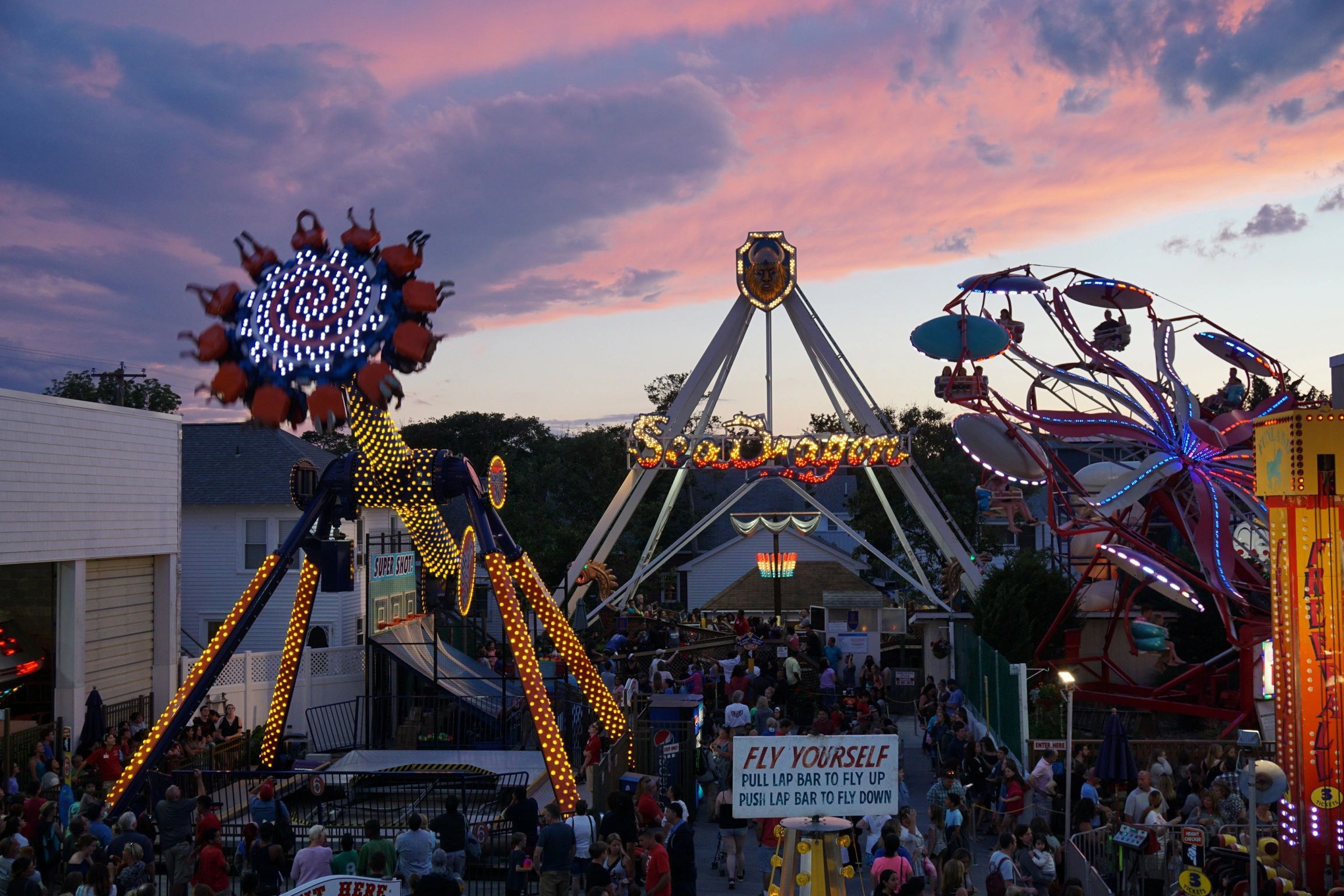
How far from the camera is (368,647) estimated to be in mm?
23641

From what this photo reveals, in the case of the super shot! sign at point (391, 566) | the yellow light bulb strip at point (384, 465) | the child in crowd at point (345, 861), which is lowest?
the child in crowd at point (345, 861)

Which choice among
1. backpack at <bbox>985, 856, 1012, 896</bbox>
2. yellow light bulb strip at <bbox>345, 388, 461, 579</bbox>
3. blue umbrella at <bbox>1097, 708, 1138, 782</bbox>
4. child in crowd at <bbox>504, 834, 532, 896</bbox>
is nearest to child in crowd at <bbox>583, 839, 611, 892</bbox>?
child in crowd at <bbox>504, 834, 532, 896</bbox>

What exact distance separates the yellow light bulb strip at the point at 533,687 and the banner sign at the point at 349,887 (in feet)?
25.2

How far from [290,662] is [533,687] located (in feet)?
14.8

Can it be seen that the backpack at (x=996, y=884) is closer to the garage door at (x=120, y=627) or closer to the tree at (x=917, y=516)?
the garage door at (x=120, y=627)

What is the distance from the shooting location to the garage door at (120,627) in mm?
22750

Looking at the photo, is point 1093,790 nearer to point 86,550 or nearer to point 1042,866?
point 1042,866

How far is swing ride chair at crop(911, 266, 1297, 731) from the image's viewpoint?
21.8m

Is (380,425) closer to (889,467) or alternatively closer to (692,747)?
(692,747)

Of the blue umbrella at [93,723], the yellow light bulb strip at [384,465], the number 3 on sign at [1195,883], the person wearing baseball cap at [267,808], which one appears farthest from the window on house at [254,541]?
the number 3 on sign at [1195,883]

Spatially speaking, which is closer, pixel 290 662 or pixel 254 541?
pixel 290 662

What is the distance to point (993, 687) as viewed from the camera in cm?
2173

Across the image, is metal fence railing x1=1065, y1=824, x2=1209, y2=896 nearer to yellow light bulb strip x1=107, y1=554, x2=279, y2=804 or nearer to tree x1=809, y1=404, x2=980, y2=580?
yellow light bulb strip x1=107, y1=554, x2=279, y2=804

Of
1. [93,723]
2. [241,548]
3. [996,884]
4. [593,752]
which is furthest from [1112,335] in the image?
[241,548]
